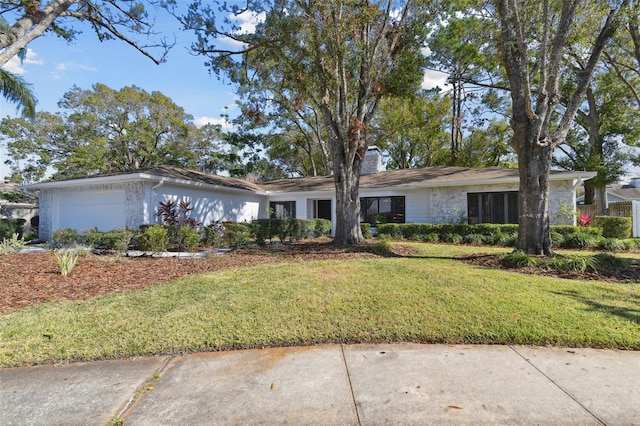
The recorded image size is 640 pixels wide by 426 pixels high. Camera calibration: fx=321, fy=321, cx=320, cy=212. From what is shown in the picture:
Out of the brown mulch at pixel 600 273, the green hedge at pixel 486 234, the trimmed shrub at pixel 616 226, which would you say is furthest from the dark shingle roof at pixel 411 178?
the brown mulch at pixel 600 273

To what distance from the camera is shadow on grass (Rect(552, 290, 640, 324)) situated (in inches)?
179

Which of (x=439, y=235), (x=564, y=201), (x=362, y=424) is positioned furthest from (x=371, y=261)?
(x=564, y=201)

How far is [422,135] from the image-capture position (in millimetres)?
25750

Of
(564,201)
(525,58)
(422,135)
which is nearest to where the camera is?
(525,58)

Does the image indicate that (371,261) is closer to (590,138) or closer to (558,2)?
(558,2)

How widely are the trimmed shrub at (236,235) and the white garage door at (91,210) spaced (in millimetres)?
4428

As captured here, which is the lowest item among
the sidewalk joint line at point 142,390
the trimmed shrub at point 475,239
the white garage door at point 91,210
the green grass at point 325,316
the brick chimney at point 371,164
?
the sidewalk joint line at point 142,390

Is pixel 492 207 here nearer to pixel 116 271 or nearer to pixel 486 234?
pixel 486 234

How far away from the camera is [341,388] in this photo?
2875 millimetres

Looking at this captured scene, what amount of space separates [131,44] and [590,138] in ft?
91.3

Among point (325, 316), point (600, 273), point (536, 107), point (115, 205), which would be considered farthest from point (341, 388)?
point (115, 205)

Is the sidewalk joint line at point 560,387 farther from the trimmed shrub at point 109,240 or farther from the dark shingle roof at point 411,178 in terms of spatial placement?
the dark shingle roof at point 411,178

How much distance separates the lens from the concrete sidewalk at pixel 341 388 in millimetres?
2473

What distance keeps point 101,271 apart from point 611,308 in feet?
32.6
